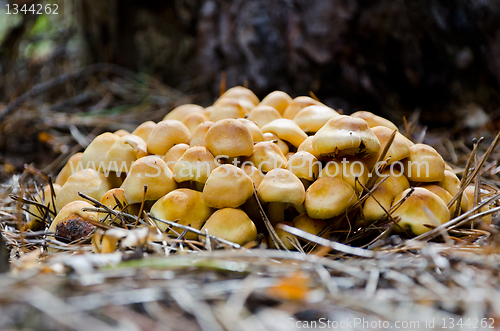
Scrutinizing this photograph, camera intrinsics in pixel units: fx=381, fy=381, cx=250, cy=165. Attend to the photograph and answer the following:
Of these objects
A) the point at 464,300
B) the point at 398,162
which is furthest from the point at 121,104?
the point at 464,300

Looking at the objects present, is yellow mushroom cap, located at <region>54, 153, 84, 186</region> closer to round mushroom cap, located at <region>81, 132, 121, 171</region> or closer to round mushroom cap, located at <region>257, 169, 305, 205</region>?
round mushroom cap, located at <region>81, 132, 121, 171</region>

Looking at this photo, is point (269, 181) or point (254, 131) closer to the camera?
point (269, 181)

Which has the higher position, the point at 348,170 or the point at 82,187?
the point at 348,170

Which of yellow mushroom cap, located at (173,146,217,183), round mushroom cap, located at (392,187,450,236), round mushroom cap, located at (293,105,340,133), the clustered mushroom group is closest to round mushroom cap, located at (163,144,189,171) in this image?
A: the clustered mushroom group

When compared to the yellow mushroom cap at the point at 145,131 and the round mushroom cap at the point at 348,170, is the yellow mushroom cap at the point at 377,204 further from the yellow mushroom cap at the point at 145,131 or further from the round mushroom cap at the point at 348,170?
the yellow mushroom cap at the point at 145,131

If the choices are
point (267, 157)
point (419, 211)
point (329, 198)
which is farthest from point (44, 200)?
point (419, 211)

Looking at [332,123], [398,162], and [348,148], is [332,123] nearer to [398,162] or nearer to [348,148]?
[348,148]

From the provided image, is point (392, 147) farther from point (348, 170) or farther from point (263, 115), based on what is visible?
point (263, 115)

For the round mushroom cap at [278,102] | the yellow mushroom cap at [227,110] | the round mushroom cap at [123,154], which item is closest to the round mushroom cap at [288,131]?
the yellow mushroom cap at [227,110]
